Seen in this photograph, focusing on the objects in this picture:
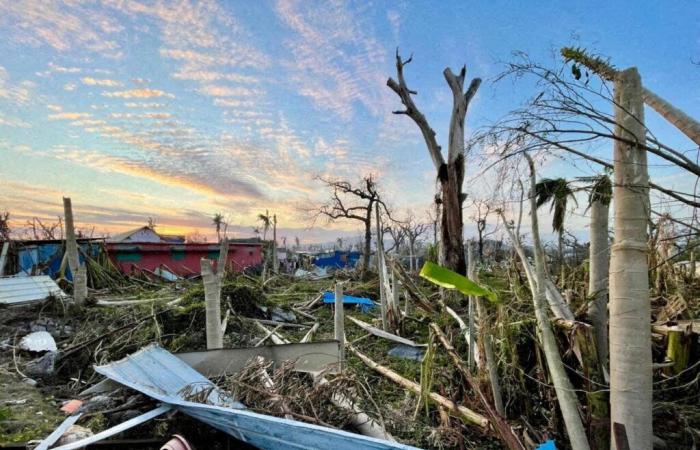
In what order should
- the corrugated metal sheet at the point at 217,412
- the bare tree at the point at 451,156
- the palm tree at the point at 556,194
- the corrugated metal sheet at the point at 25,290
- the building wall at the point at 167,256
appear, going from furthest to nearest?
the building wall at the point at 167,256, the bare tree at the point at 451,156, the corrugated metal sheet at the point at 25,290, the palm tree at the point at 556,194, the corrugated metal sheet at the point at 217,412

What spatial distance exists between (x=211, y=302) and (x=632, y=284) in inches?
161

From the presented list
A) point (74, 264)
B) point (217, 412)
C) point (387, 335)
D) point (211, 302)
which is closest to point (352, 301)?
point (387, 335)

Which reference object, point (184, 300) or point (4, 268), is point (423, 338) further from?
point (4, 268)

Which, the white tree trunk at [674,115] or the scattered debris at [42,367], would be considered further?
the scattered debris at [42,367]

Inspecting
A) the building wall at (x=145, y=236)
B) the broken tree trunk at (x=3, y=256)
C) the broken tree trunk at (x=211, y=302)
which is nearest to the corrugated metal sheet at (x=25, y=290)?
the broken tree trunk at (x=3, y=256)

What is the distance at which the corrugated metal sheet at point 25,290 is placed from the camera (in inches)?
327

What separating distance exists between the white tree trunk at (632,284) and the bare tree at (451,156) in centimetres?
836

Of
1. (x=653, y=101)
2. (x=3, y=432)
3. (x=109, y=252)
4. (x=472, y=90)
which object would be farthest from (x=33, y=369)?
(x=472, y=90)

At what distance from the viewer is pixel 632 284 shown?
2146mm

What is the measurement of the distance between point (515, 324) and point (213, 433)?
282cm

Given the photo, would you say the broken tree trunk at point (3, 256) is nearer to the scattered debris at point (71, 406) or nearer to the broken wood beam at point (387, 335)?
the scattered debris at point (71, 406)

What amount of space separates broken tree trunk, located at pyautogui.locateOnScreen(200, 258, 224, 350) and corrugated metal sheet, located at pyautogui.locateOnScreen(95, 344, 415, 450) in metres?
0.52

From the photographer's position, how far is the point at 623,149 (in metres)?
2.19

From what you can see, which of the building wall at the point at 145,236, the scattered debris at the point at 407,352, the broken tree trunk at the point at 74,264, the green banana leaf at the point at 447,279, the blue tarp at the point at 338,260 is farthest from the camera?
the building wall at the point at 145,236
